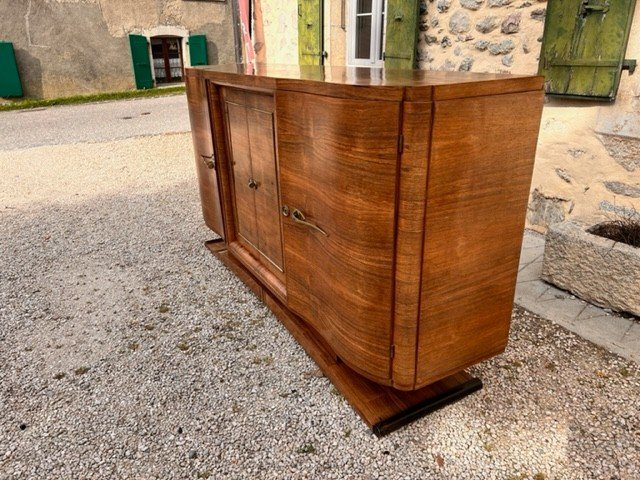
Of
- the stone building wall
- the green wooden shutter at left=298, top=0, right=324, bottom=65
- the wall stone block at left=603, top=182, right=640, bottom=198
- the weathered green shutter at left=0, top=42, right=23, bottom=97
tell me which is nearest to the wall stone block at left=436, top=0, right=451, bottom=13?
the green wooden shutter at left=298, top=0, right=324, bottom=65

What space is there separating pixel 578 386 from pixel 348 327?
3.79ft

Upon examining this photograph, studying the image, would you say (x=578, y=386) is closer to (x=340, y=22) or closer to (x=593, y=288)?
(x=593, y=288)

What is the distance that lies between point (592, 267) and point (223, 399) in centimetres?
217

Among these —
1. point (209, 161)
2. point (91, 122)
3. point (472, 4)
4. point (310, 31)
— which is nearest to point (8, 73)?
point (91, 122)

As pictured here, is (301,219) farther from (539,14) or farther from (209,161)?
(539,14)

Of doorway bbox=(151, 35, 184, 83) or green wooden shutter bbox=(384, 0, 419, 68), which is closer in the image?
green wooden shutter bbox=(384, 0, 419, 68)

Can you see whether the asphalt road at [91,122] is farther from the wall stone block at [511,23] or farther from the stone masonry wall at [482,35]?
the wall stone block at [511,23]

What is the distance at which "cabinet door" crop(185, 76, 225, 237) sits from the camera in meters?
3.04

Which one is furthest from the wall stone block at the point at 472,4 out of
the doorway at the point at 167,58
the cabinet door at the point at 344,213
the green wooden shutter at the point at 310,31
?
the doorway at the point at 167,58

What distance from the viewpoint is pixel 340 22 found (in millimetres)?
5375

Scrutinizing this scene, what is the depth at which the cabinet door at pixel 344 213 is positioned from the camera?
1574 millimetres

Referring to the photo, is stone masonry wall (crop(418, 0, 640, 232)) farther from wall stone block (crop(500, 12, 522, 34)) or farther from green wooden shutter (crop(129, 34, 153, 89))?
green wooden shutter (crop(129, 34, 153, 89))

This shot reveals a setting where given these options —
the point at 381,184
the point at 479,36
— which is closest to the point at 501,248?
the point at 381,184

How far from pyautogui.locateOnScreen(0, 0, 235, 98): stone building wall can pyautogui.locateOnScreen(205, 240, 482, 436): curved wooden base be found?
1327 centimetres
